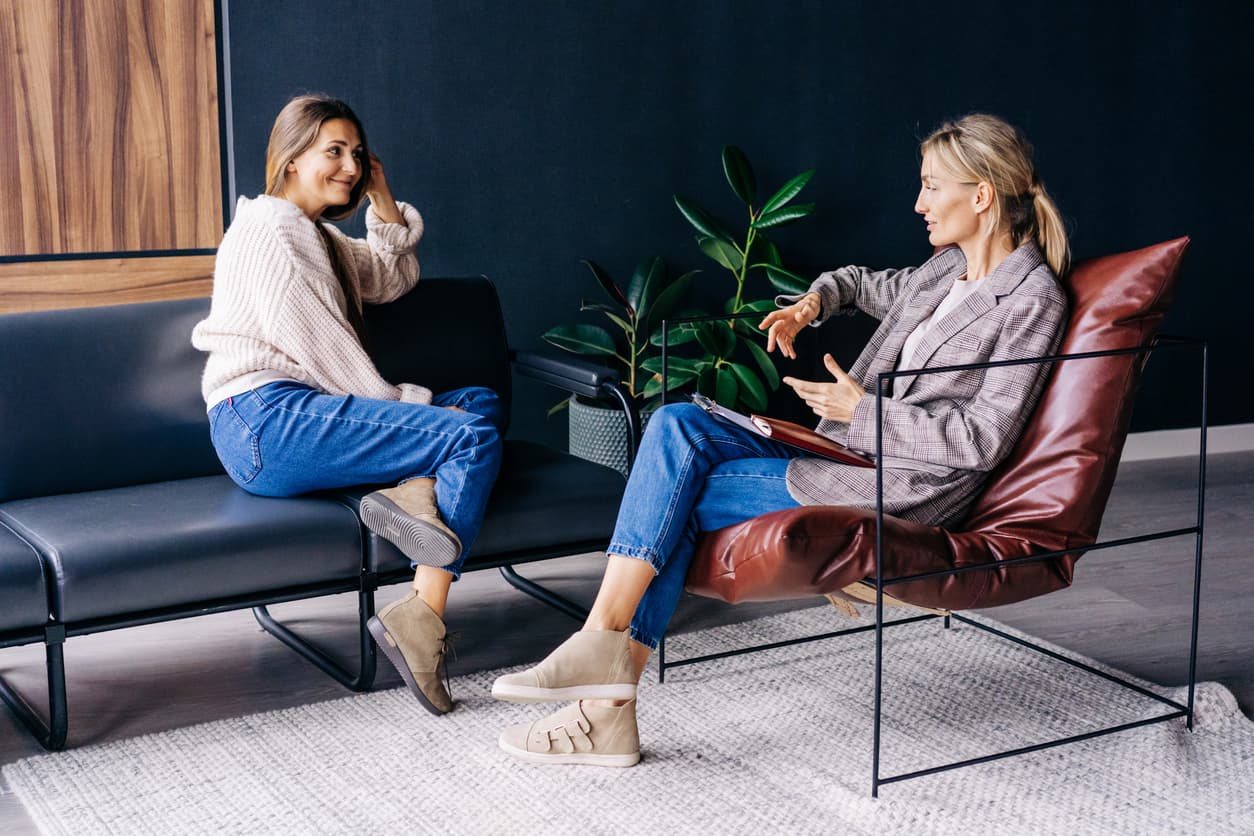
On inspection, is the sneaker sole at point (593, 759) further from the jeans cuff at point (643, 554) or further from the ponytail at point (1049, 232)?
the ponytail at point (1049, 232)

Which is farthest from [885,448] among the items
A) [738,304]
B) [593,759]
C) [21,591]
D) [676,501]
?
[738,304]

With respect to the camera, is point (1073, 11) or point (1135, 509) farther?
point (1073, 11)

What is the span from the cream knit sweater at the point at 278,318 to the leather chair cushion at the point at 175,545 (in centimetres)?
28

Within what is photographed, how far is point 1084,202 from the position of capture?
4.82 meters

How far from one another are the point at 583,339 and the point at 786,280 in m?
0.65

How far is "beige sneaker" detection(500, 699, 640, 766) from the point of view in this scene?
2336mm

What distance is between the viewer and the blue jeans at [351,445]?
264 centimetres

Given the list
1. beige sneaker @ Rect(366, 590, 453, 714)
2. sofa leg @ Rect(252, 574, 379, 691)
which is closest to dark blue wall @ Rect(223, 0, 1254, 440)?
sofa leg @ Rect(252, 574, 379, 691)

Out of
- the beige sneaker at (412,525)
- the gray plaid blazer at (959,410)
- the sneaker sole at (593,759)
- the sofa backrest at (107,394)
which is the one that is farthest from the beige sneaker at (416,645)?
the gray plaid blazer at (959,410)

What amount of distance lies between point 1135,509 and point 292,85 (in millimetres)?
2908

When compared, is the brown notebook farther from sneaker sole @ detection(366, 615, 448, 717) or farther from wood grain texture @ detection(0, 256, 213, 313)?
wood grain texture @ detection(0, 256, 213, 313)

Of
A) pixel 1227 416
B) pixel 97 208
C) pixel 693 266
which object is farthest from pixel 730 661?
pixel 1227 416

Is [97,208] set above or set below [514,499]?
above

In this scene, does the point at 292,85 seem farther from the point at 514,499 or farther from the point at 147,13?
the point at 514,499
